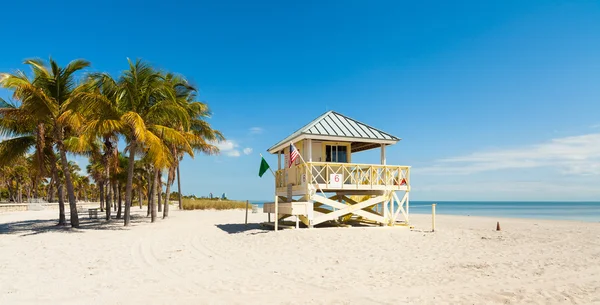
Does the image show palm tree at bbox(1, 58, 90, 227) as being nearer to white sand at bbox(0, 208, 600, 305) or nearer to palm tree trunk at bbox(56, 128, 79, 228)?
palm tree trunk at bbox(56, 128, 79, 228)

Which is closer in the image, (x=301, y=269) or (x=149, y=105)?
(x=301, y=269)

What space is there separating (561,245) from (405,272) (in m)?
7.55

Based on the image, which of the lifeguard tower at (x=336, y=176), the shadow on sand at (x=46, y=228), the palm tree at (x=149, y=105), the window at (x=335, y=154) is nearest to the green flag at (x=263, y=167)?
the lifeguard tower at (x=336, y=176)

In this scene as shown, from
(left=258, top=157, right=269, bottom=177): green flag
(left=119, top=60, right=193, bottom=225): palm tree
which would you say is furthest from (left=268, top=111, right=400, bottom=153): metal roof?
(left=119, top=60, right=193, bottom=225): palm tree

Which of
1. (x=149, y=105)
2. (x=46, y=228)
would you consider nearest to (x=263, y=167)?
(x=149, y=105)

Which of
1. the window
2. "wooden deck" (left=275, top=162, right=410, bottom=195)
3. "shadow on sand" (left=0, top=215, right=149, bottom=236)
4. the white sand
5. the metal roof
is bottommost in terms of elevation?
"shadow on sand" (left=0, top=215, right=149, bottom=236)

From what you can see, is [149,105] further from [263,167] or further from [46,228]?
[46,228]

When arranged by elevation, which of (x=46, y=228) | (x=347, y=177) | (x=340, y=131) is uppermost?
(x=340, y=131)

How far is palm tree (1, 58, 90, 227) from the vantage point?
16.5 meters

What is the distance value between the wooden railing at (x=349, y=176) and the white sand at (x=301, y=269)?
8.33 feet

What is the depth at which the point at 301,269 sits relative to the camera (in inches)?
362

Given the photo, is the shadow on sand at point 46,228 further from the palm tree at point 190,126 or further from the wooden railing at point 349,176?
the wooden railing at point 349,176

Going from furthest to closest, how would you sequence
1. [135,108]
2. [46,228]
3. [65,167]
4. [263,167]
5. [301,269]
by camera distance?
[135,108] → [46,228] → [65,167] → [263,167] → [301,269]

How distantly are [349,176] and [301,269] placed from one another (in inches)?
346
